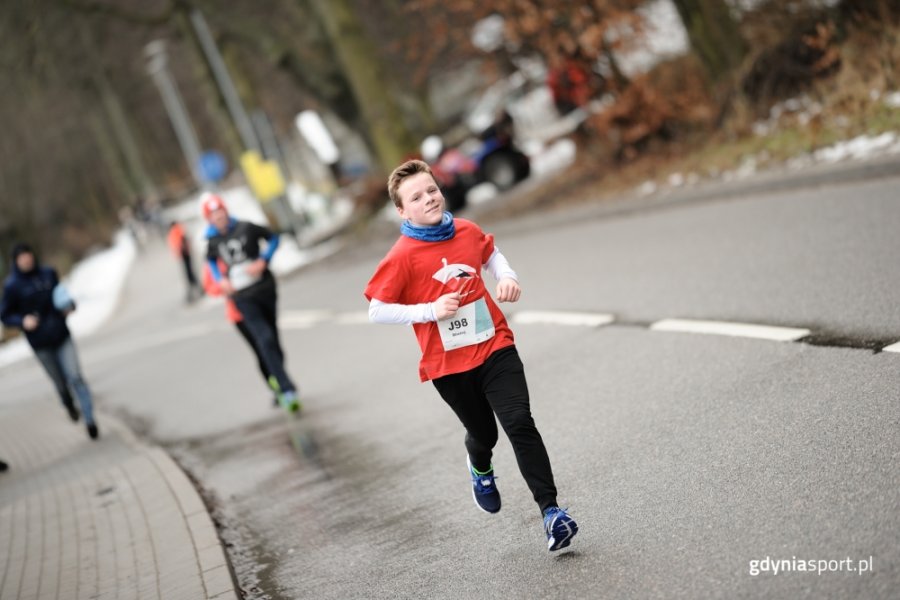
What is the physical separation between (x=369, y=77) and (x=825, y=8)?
1155cm

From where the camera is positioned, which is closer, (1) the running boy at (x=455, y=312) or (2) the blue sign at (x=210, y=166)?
(1) the running boy at (x=455, y=312)

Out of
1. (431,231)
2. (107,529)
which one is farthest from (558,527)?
(107,529)

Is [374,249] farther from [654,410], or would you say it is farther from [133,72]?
[133,72]

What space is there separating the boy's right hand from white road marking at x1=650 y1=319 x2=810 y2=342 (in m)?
3.19

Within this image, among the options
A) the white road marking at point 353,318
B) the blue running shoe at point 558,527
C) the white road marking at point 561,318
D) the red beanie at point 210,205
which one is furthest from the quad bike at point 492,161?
the blue running shoe at point 558,527

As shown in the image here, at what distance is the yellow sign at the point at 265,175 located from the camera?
30391 millimetres

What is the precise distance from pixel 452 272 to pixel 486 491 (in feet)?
3.72

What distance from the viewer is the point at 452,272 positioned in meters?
5.43

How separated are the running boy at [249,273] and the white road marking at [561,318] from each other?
7.82ft

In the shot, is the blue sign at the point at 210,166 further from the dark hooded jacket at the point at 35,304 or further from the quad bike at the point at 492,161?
the dark hooded jacket at the point at 35,304

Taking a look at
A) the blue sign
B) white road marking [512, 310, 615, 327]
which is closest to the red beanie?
white road marking [512, 310, 615, 327]

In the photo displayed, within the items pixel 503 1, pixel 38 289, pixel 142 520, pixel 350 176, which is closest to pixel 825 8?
pixel 503 1

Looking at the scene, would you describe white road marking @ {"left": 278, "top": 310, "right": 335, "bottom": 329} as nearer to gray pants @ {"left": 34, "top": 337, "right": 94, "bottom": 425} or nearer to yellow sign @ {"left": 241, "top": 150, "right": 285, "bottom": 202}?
gray pants @ {"left": 34, "top": 337, "right": 94, "bottom": 425}

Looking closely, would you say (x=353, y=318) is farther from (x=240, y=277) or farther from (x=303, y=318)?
(x=240, y=277)
